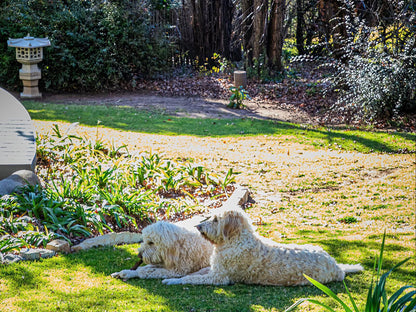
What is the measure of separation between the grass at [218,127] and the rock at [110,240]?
6538 millimetres

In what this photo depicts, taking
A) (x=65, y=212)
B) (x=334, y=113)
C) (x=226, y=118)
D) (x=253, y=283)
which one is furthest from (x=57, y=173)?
(x=334, y=113)

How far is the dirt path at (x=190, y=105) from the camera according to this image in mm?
14547

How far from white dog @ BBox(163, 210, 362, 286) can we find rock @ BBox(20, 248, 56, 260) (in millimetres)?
1324

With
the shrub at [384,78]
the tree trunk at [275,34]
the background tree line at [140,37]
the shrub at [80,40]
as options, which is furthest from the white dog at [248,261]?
the tree trunk at [275,34]

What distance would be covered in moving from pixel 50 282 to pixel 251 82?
14700 mm

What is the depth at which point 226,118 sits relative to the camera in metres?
14.2

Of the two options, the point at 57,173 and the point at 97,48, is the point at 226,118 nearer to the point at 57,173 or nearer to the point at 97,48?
the point at 97,48

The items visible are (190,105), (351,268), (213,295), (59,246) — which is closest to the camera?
(213,295)

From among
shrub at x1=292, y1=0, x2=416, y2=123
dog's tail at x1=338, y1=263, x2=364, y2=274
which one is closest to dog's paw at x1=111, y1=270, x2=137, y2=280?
dog's tail at x1=338, y1=263, x2=364, y2=274

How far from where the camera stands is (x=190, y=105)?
15789 millimetres

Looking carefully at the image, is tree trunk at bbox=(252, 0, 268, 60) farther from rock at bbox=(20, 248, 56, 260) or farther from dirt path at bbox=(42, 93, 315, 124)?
rock at bbox=(20, 248, 56, 260)

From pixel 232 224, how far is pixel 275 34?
1511 centimetres

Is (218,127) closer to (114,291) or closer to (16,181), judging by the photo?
(16,181)

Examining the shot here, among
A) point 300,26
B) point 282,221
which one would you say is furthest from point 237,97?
point 300,26
